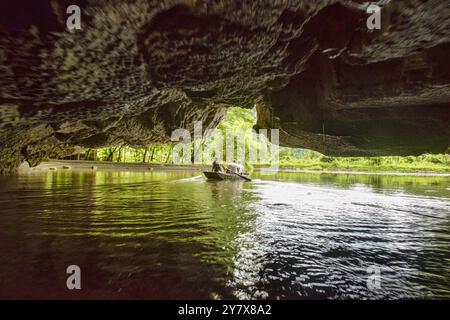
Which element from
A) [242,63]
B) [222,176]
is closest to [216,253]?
[242,63]

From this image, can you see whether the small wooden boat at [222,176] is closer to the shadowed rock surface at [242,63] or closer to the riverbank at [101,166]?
the shadowed rock surface at [242,63]

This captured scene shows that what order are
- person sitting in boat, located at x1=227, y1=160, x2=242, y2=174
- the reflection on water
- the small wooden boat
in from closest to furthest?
the reflection on water
the small wooden boat
person sitting in boat, located at x1=227, y1=160, x2=242, y2=174

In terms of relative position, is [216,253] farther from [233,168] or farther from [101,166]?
[101,166]

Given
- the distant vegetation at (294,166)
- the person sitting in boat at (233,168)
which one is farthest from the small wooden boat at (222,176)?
the distant vegetation at (294,166)

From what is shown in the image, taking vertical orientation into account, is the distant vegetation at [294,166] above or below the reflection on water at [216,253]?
above

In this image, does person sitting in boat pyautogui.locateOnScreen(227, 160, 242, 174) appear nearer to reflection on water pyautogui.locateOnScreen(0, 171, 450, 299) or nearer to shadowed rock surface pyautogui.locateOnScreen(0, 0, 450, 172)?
shadowed rock surface pyautogui.locateOnScreen(0, 0, 450, 172)

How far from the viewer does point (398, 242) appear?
6.05 metres

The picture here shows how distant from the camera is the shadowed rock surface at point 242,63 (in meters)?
4.61

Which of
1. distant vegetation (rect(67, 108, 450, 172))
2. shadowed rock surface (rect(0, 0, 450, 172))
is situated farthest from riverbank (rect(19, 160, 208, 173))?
shadowed rock surface (rect(0, 0, 450, 172))

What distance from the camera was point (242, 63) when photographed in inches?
276

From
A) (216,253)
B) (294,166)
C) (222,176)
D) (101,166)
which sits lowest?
(216,253)

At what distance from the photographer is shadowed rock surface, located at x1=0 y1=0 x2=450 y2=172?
4.61 m

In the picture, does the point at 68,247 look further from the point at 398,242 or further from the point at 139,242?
the point at 398,242
